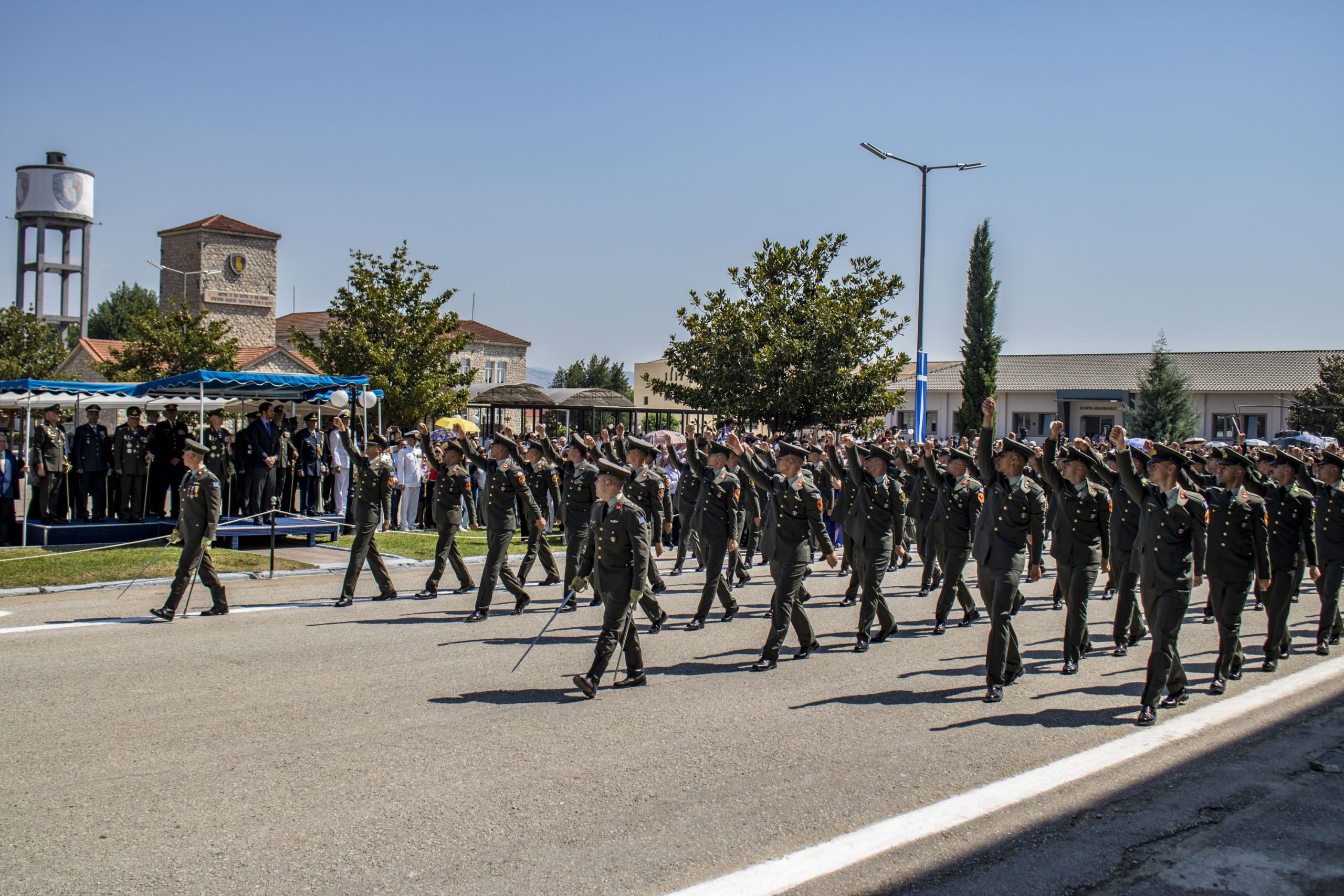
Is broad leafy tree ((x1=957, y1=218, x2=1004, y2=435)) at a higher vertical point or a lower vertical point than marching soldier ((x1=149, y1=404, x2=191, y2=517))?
higher

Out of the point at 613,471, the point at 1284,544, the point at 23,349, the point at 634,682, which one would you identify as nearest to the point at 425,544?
the point at 634,682

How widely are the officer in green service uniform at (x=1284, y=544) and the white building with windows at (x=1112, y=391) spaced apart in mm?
49123

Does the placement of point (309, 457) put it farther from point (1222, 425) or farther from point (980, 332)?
point (1222, 425)

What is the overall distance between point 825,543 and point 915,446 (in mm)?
10243

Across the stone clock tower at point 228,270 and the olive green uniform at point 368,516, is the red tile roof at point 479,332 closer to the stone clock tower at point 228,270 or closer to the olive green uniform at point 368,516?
the stone clock tower at point 228,270

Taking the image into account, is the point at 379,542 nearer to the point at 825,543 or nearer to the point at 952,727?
the point at 825,543

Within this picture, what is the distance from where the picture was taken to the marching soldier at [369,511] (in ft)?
39.6

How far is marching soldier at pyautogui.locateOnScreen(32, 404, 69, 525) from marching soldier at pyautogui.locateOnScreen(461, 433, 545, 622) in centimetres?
815

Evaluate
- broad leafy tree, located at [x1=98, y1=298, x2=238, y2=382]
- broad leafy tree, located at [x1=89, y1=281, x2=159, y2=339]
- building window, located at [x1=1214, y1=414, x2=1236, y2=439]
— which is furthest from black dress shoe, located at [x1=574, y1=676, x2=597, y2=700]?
broad leafy tree, located at [x1=89, y1=281, x2=159, y2=339]

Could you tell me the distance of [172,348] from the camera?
121 feet

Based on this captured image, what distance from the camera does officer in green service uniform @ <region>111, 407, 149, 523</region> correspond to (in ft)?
54.7

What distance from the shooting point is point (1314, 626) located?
11734 millimetres

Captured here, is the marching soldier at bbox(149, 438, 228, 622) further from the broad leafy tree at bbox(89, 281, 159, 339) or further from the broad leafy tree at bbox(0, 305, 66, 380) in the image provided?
the broad leafy tree at bbox(89, 281, 159, 339)

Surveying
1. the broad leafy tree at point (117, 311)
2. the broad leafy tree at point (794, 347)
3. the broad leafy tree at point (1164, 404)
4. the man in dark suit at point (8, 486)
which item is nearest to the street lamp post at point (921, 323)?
the broad leafy tree at point (794, 347)
